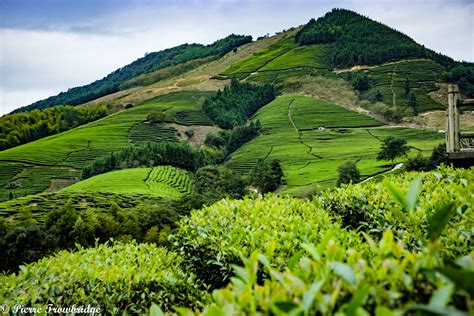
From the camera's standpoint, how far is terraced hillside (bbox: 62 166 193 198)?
177 ft

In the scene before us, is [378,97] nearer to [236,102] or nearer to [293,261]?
[236,102]

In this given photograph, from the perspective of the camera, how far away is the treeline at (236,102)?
9388 cm

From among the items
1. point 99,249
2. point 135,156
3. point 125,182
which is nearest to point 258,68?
point 135,156

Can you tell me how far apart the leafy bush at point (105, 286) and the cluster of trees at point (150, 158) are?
64.6 m

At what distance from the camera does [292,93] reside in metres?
102

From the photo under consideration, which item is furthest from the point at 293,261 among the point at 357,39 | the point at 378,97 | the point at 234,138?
the point at 357,39

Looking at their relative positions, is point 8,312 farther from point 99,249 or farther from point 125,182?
point 125,182

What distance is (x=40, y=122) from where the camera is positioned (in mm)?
92125

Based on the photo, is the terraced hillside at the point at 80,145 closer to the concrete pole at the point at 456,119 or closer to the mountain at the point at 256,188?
the mountain at the point at 256,188

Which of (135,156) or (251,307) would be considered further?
(135,156)

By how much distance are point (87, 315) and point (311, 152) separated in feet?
213

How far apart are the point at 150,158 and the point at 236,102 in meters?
36.1

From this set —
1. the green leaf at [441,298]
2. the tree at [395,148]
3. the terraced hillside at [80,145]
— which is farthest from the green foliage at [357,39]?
the green leaf at [441,298]

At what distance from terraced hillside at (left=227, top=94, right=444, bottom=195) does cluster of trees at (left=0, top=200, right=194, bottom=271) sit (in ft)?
58.5
